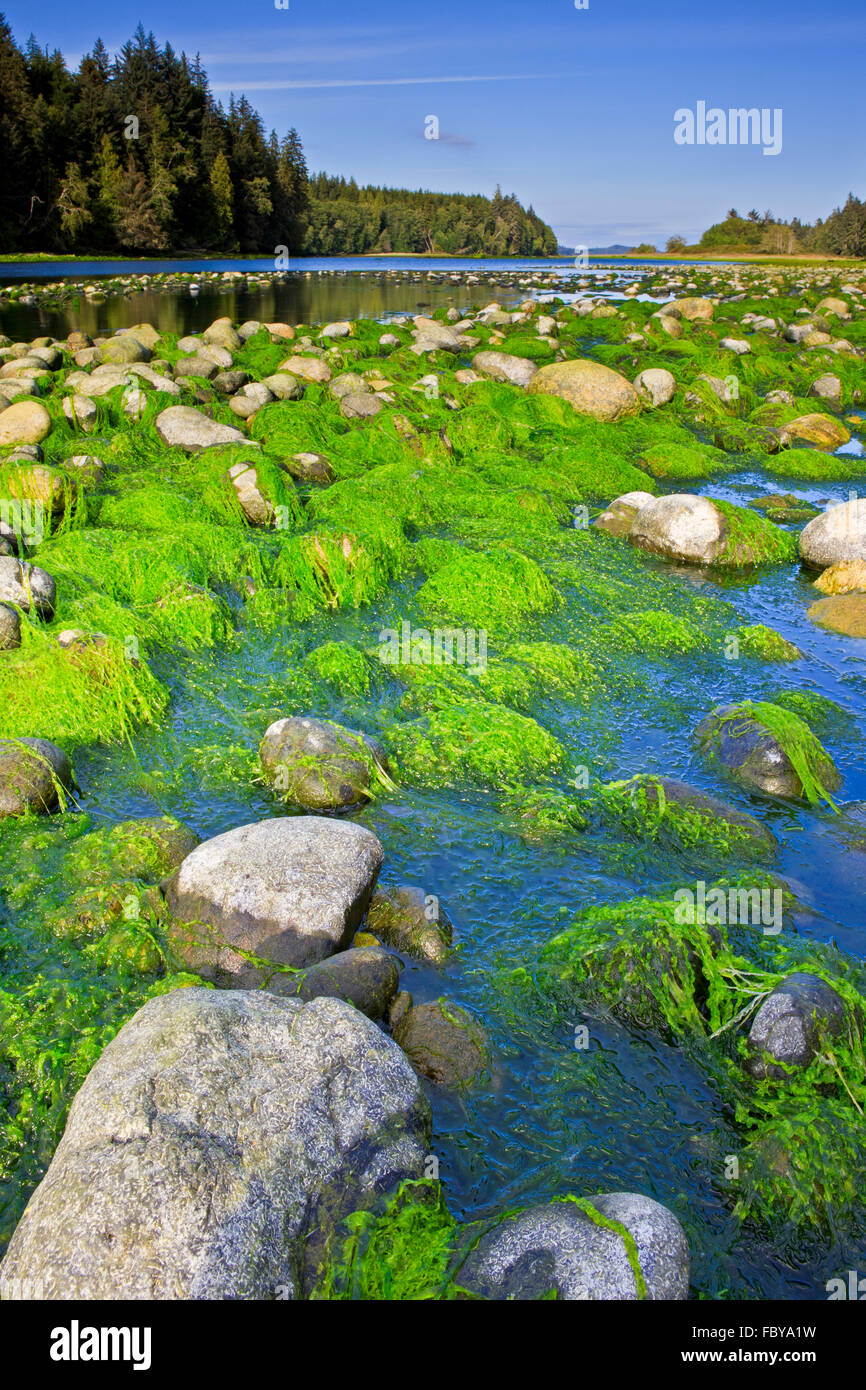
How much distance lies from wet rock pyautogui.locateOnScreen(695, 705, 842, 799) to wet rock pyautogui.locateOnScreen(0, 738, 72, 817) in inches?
165

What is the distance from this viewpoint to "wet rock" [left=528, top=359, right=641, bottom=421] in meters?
15.7

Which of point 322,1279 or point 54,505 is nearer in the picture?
point 322,1279

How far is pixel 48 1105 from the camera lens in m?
3.46

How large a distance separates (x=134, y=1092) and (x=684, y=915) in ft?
8.68

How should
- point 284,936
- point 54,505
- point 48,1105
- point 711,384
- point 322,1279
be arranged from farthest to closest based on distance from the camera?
1. point 711,384
2. point 54,505
3. point 284,936
4. point 48,1105
5. point 322,1279

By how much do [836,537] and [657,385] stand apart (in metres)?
8.66

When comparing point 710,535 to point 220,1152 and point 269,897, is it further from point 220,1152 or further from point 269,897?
point 220,1152

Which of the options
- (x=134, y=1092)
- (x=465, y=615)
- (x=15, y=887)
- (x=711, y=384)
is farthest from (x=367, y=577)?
(x=711, y=384)

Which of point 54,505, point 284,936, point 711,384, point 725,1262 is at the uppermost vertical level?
point 711,384

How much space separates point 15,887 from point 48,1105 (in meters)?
1.43

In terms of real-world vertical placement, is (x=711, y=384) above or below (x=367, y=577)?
above

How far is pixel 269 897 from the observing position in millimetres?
A: 4176
